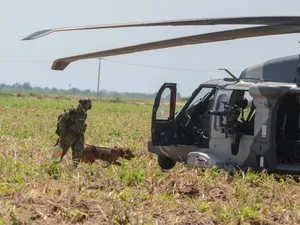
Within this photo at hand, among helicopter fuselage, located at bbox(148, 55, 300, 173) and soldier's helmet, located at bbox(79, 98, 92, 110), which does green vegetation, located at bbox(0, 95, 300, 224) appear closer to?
helicopter fuselage, located at bbox(148, 55, 300, 173)

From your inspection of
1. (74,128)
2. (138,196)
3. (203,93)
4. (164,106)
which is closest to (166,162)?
(164,106)

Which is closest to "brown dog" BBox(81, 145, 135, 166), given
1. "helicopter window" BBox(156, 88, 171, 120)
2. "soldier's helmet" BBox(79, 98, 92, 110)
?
"soldier's helmet" BBox(79, 98, 92, 110)

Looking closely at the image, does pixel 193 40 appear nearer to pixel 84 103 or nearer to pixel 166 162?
pixel 84 103

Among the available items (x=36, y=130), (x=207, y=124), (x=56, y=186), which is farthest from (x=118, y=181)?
(x=36, y=130)

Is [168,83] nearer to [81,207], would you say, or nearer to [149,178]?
[149,178]

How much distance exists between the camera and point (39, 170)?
10.9 m

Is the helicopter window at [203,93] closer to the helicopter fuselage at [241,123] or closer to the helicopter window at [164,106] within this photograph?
the helicopter fuselage at [241,123]

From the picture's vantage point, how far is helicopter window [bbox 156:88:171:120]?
41.0 feet

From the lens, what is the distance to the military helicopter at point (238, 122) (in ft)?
36.2

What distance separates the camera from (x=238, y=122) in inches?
470

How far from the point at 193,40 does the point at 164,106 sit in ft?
13.9

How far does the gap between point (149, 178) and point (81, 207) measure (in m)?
2.42

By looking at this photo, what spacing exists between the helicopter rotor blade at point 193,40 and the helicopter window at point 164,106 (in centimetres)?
367

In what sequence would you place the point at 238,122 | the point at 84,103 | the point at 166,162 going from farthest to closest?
the point at 166,162, the point at 84,103, the point at 238,122
